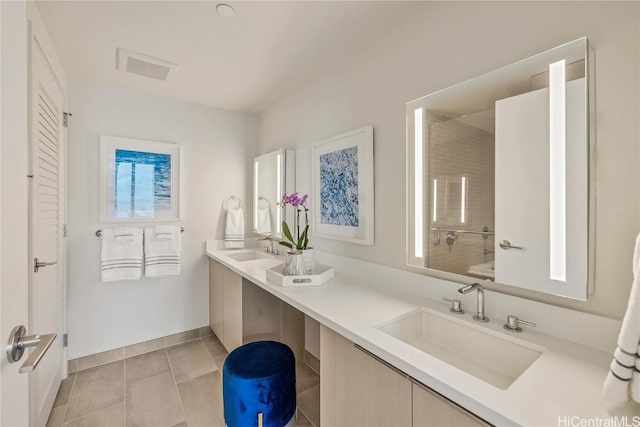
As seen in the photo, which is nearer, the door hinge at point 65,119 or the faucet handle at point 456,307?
the faucet handle at point 456,307

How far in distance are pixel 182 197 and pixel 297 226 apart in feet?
3.87

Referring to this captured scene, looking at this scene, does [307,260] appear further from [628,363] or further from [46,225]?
[46,225]

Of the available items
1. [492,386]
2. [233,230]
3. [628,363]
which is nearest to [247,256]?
[233,230]

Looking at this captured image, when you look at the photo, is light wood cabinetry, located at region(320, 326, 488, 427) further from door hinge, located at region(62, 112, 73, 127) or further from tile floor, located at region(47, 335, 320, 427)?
door hinge, located at region(62, 112, 73, 127)

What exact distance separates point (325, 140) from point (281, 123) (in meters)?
0.81

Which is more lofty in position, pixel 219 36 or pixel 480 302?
pixel 219 36

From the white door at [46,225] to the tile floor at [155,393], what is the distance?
15 centimetres

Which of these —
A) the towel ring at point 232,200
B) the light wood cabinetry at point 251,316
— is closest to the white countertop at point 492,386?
the light wood cabinetry at point 251,316

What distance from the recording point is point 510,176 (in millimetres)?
1101

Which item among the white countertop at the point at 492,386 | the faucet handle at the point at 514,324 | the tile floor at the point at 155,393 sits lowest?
the tile floor at the point at 155,393

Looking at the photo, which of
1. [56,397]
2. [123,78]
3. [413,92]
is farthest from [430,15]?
[56,397]

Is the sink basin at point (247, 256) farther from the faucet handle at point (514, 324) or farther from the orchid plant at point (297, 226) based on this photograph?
the faucet handle at point (514, 324)

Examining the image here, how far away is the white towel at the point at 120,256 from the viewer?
221 cm

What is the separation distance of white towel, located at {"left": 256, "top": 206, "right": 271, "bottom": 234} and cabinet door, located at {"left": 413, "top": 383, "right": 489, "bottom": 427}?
2.10m
